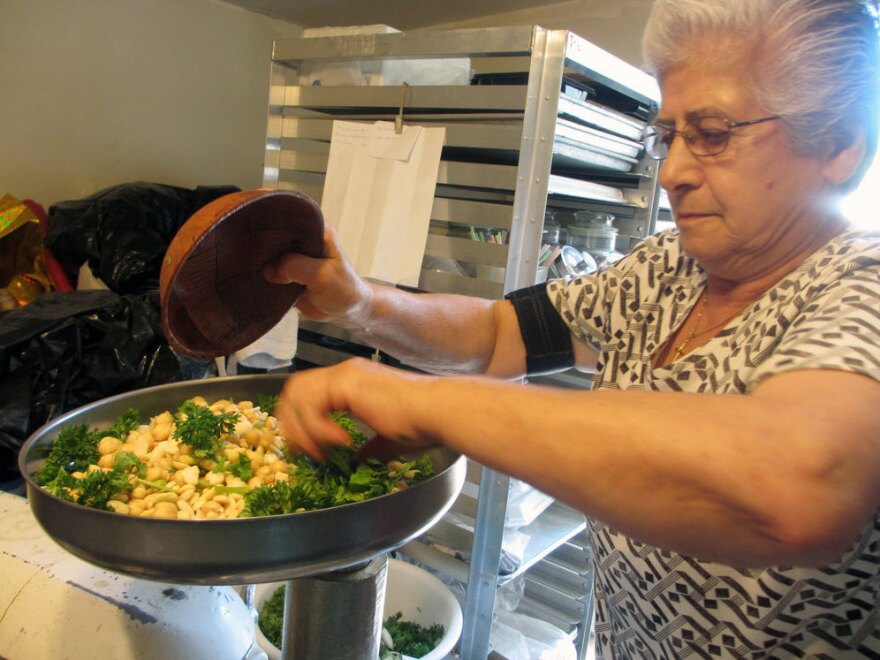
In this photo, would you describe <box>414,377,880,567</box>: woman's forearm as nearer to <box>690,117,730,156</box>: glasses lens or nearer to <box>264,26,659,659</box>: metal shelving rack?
<box>690,117,730,156</box>: glasses lens

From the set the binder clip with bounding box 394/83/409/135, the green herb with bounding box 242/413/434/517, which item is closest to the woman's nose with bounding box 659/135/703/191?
the green herb with bounding box 242/413/434/517

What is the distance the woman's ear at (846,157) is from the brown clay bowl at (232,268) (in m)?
0.58

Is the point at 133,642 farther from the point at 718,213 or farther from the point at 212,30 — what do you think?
the point at 212,30

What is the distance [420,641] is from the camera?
145 cm

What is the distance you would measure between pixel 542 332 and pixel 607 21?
61.4 inches

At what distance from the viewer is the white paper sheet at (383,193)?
146cm

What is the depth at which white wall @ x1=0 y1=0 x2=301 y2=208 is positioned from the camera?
6.84 ft

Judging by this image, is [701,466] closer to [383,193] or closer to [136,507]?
[136,507]

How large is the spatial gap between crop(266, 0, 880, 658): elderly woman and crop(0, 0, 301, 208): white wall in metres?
1.63

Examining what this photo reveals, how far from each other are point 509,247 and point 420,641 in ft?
2.85

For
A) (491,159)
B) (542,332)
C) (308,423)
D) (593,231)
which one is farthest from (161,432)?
(593,231)

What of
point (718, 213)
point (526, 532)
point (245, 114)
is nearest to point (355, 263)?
point (526, 532)

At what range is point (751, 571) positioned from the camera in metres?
0.69

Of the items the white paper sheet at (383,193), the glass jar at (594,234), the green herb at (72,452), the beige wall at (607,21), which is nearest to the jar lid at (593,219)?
the glass jar at (594,234)
